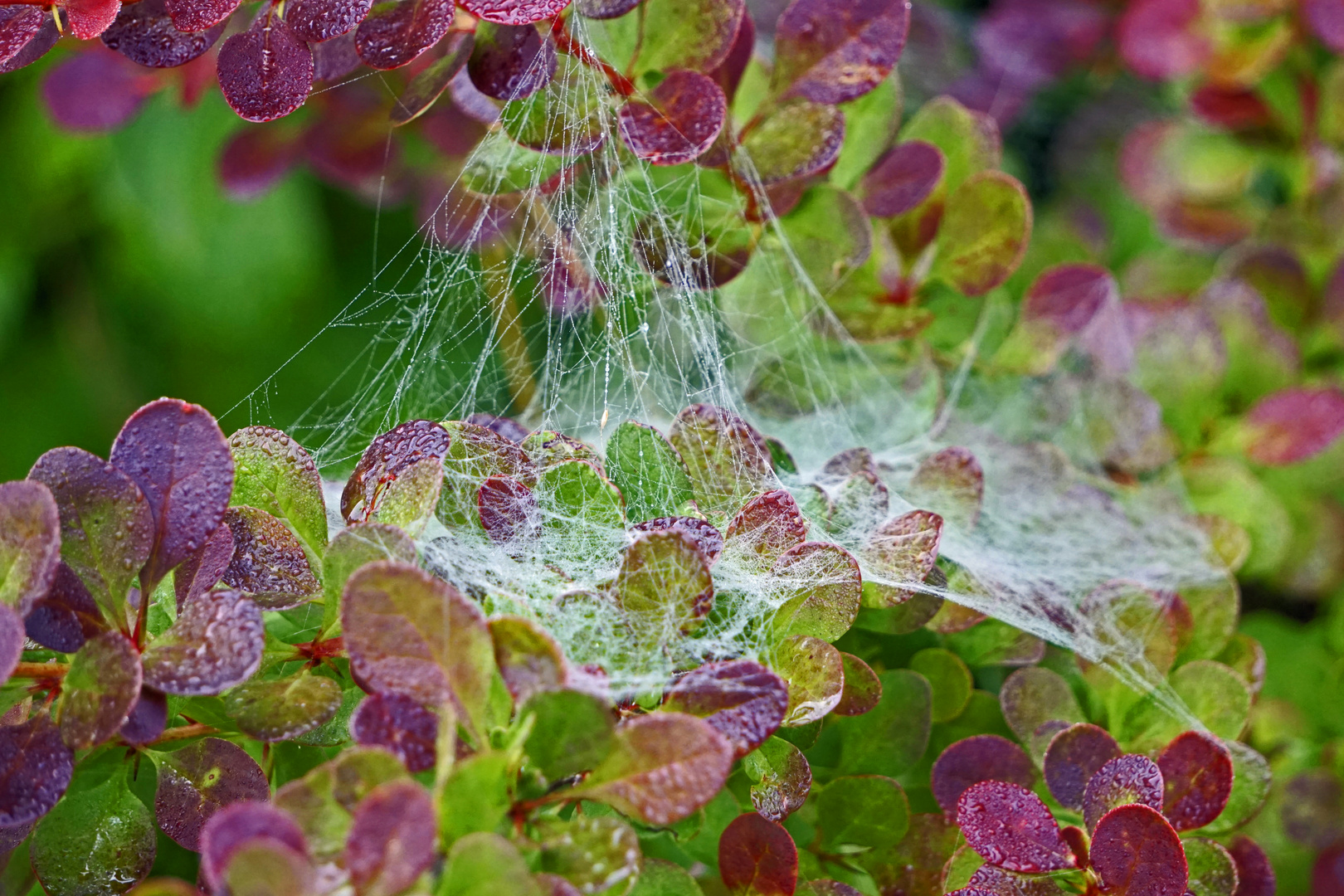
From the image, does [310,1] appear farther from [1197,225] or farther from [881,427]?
[1197,225]

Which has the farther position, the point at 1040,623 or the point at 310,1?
the point at 1040,623

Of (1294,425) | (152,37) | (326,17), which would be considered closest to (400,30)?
(326,17)

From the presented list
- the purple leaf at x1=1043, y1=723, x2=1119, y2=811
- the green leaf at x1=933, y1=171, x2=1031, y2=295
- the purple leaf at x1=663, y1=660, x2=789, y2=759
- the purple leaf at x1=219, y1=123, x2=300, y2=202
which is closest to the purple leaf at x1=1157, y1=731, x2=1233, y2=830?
the purple leaf at x1=1043, y1=723, x2=1119, y2=811

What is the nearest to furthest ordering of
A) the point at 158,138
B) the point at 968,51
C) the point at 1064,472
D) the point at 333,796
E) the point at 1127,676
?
the point at 333,796 → the point at 1127,676 → the point at 1064,472 → the point at 158,138 → the point at 968,51

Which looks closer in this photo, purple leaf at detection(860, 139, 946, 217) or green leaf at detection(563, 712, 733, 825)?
green leaf at detection(563, 712, 733, 825)

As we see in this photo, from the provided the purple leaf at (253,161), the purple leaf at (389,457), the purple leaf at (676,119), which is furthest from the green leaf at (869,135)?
the purple leaf at (253,161)

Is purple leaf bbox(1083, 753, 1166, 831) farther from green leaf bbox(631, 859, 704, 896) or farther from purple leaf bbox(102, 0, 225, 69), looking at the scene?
purple leaf bbox(102, 0, 225, 69)

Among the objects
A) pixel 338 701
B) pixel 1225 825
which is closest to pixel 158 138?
pixel 338 701

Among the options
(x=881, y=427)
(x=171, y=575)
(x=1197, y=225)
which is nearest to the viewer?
(x=171, y=575)
